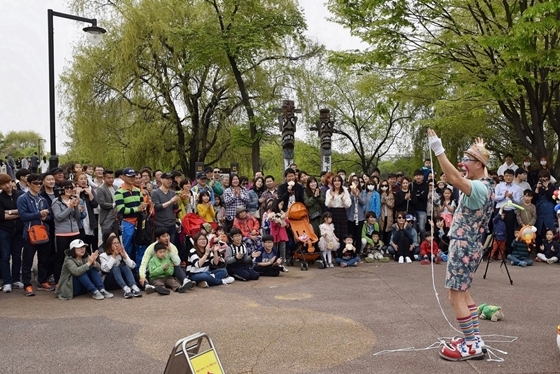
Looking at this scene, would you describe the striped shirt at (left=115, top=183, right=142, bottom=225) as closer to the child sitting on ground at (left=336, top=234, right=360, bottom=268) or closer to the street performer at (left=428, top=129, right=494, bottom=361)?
the child sitting on ground at (left=336, top=234, right=360, bottom=268)

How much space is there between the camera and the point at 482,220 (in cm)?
441

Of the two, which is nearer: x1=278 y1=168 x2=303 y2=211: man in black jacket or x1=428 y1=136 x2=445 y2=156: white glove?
x1=428 y1=136 x2=445 y2=156: white glove

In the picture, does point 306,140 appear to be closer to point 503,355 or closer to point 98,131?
point 98,131

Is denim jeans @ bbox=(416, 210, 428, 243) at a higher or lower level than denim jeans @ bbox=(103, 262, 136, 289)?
higher

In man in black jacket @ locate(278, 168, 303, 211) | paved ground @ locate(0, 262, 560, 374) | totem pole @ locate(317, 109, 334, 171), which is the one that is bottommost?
paved ground @ locate(0, 262, 560, 374)

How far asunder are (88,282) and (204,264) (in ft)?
6.13

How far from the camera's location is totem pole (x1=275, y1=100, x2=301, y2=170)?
1680 cm

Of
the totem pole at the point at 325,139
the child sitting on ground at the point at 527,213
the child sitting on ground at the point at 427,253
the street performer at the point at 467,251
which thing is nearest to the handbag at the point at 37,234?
the street performer at the point at 467,251

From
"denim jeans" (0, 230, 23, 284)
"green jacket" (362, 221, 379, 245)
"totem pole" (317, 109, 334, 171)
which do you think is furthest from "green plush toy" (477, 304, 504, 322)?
"totem pole" (317, 109, 334, 171)

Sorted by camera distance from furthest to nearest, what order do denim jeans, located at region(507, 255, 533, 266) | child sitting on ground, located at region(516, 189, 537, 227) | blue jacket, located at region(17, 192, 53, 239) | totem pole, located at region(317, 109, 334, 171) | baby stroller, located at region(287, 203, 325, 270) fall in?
1. totem pole, located at region(317, 109, 334, 171)
2. child sitting on ground, located at region(516, 189, 537, 227)
3. baby stroller, located at region(287, 203, 325, 270)
4. denim jeans, located at region(507, 255, 533, 266)
5. blue jacket, located at region(17, 192, 53, 239)

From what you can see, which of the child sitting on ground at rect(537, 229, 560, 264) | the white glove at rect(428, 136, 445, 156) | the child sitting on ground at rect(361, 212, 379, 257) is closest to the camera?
the white glove at rect(428, 136, 445, 156)

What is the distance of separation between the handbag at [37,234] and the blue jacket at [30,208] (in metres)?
0.11

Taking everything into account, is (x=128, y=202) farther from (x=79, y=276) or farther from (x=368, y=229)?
(x=368, y=229)

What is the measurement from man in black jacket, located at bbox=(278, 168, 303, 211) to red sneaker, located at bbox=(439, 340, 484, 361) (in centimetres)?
565
